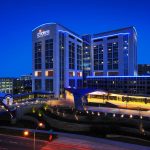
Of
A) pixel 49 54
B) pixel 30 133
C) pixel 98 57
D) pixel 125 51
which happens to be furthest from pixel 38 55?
pixel 30 133

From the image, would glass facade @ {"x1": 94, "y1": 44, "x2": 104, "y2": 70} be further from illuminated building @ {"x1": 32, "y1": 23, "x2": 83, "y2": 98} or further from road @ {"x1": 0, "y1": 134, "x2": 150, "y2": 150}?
road @ {"x1": 0, "y1": 134, "x2": 150, "y2": 150}

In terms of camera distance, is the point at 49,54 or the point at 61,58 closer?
the point at 49,54

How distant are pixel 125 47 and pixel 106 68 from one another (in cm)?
1677

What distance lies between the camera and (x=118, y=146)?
39.7 meters

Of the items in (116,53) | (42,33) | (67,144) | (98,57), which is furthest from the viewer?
(98,57)

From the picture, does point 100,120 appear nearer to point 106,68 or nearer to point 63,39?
point 63,39

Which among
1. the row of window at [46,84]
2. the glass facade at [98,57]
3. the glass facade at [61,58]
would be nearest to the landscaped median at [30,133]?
the row of window at [46,84]

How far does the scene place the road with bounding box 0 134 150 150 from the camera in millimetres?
38750

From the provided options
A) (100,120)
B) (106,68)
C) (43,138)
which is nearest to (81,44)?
(106,68)

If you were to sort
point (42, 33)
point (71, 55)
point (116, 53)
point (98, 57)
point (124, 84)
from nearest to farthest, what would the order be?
point (124, 84) < point (42, 33) < point (71, 55) < point (116, 53) < point (98, 57)

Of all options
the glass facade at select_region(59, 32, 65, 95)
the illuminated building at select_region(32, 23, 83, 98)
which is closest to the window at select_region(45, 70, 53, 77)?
the illuminated building at select_region(32, 23, 83, 98)

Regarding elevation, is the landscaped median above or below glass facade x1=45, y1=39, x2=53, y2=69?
below

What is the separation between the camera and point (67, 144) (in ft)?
136

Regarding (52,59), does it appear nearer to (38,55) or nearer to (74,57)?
(38,55)
